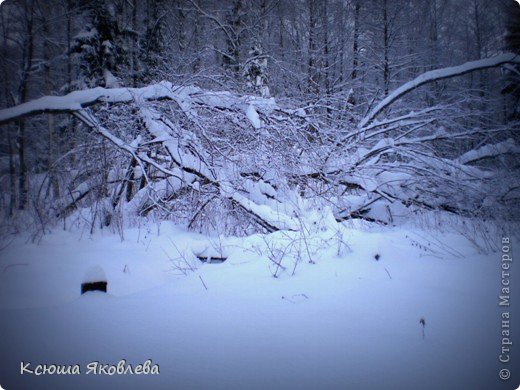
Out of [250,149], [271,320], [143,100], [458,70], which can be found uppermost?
[458,70]

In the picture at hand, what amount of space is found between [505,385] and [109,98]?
496 centimetres

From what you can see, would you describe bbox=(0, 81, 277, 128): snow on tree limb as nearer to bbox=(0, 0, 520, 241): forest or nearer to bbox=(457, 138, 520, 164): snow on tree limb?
bbox=(0, 0, 520, 241): forest

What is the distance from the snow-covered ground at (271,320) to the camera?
1.46 meters

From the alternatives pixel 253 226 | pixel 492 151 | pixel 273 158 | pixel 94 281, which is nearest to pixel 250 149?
pixel 273 158

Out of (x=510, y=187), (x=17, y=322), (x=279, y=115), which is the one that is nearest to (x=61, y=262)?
(x=17, y=322)

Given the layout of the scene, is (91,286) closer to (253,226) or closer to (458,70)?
(253,226)

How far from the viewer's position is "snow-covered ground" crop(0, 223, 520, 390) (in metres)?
1.46

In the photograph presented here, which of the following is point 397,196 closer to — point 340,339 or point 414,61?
point 340,339

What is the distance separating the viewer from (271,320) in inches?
73.2

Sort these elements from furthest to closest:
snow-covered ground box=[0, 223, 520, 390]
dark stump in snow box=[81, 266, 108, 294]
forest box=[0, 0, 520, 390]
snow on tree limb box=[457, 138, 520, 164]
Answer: snow on tree limb box=[457, 138, 520, 164]
dark stump in snow box=[81, 266, 108, 294]
forest box=[0, 0, 520, 390]
snow-covered ground box=[0, 223, 520, 390]

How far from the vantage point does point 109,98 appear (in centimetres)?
405

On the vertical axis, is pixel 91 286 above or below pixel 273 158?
below

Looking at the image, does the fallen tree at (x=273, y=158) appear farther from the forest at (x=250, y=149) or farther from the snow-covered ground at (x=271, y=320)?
the snow-covered ground at (x=271, y=320)

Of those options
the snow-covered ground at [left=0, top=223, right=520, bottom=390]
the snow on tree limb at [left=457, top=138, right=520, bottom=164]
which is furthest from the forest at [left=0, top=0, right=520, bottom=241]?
the snow-covered ground at [left=0, top=223, right=520, bottom=390]
